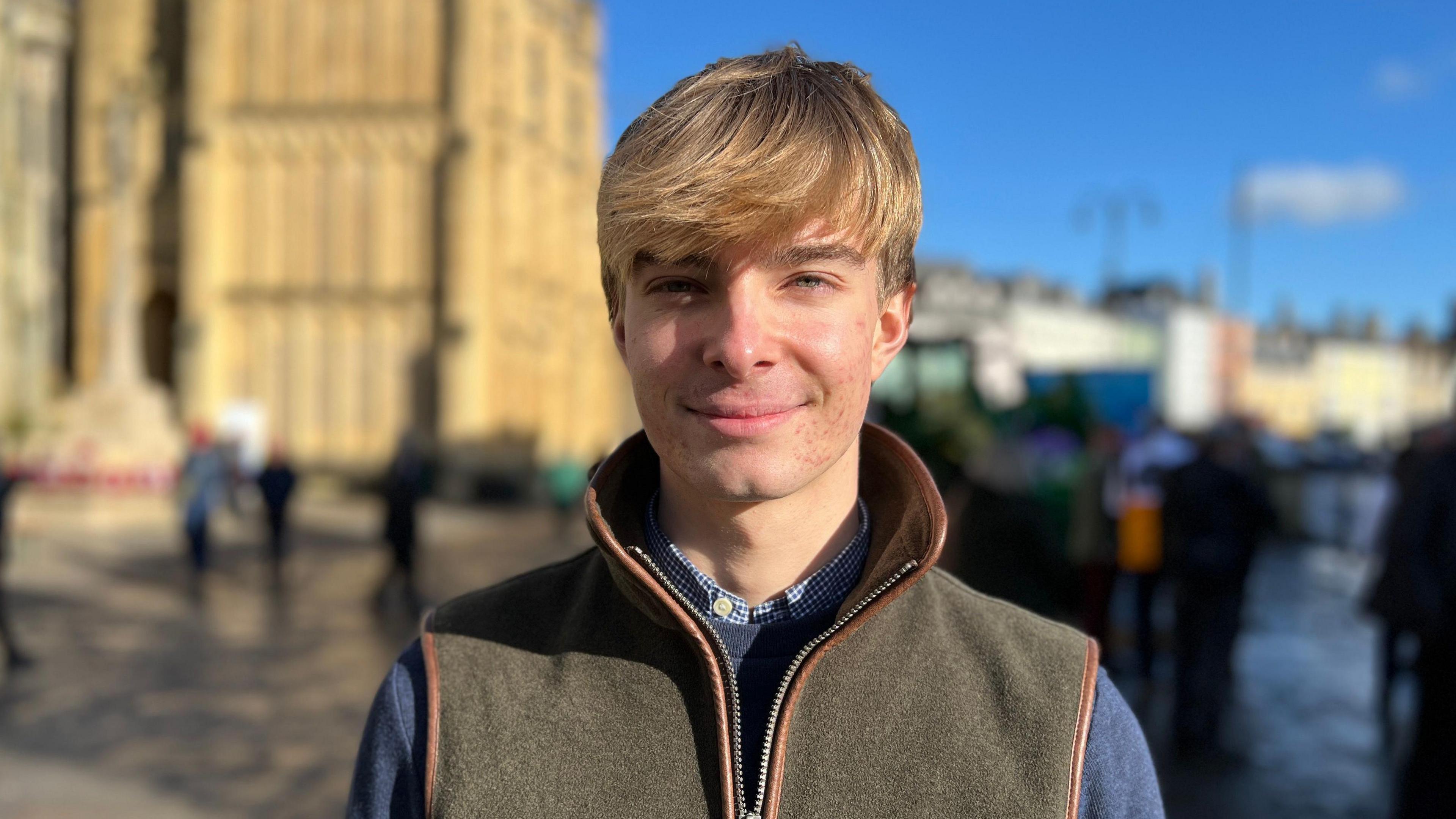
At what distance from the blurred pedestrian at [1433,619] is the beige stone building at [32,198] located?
28042 mm

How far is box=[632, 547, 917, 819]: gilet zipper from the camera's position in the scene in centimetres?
138

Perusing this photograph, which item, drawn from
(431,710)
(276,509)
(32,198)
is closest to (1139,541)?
(431,710)

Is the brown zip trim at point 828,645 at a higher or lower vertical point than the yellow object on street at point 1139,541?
higher

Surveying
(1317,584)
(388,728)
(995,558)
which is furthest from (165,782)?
(1317,584)

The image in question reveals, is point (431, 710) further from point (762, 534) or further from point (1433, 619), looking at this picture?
point (1433, 619)

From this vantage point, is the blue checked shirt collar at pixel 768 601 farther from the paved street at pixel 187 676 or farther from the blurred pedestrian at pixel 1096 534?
the blurred pedestrian at pixel 1096 534

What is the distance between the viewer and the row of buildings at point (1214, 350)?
→ 2867 inches

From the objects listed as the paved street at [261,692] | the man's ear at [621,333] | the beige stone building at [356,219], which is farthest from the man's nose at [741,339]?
the beige stone building at [356,219]

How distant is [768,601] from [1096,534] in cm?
724

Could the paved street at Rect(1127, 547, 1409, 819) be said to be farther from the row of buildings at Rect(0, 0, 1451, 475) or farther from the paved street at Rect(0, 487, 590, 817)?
the row of buildings at Rect(0, 0, 1451, 475)

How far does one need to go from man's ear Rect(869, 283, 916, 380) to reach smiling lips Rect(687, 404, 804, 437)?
0.19 meters

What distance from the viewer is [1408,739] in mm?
6785

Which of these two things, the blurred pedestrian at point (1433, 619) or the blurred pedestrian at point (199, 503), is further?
the blurred pedestrian at point (199, 503)

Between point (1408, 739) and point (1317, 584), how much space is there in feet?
27.1
